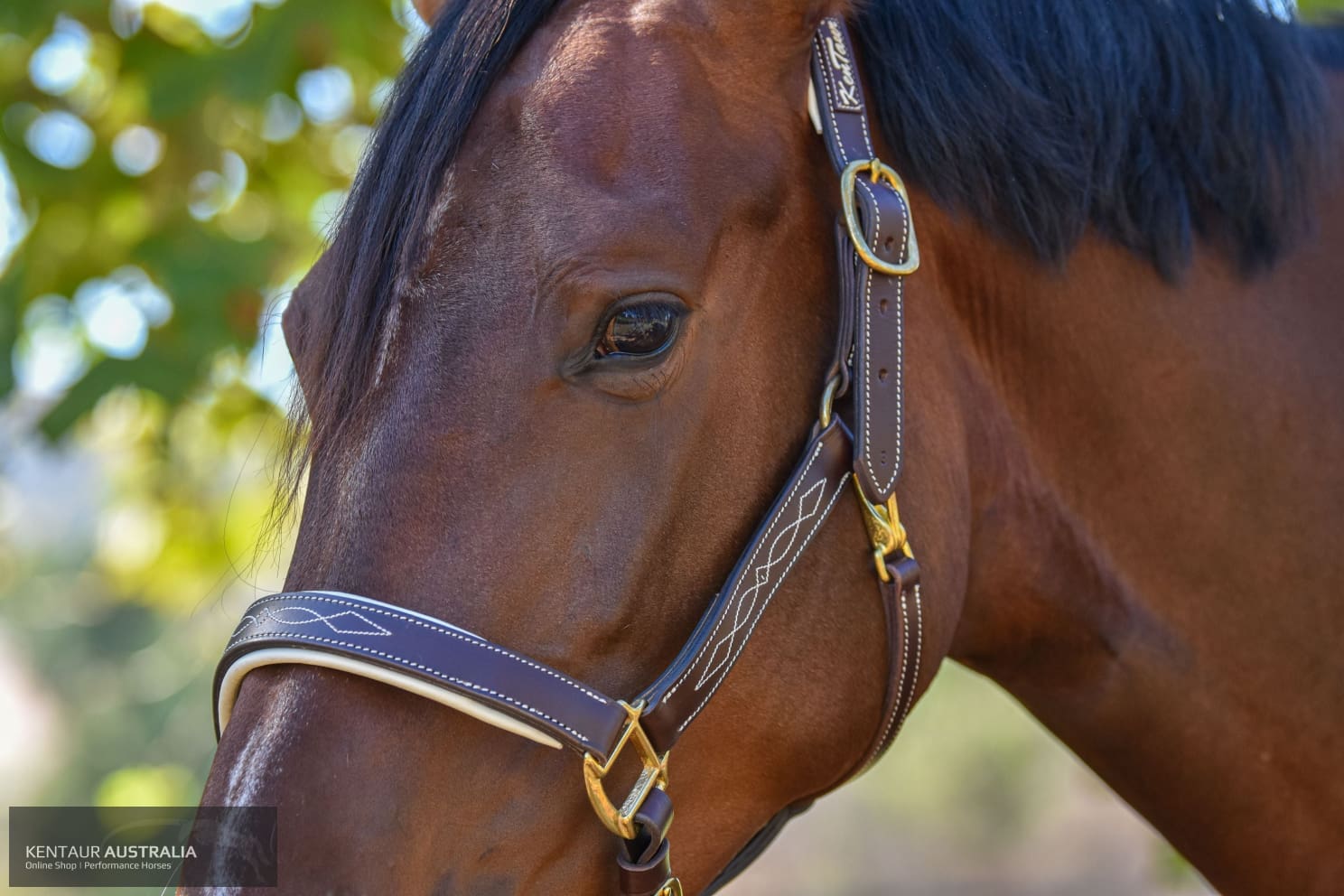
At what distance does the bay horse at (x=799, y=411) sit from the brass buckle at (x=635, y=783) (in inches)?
1.8

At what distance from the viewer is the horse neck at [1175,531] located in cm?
193

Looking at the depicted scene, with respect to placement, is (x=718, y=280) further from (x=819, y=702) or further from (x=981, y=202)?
(x=819, y=702)

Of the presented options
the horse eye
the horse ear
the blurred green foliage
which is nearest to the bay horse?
the horse eye

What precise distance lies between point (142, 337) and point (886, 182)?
2.38 meters

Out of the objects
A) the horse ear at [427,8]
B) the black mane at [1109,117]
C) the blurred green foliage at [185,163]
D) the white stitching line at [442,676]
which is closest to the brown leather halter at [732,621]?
the white stitching line at [442,676]

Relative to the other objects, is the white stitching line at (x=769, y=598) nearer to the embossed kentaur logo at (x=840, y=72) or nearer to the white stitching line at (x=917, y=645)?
the white stitching line at (x=917, y=645)

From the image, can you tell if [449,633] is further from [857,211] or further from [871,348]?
[857,211]

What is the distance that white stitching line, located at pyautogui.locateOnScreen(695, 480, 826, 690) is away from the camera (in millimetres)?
1604

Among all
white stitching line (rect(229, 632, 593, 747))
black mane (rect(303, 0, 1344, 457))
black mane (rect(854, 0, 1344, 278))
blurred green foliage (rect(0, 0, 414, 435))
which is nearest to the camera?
white stitching line (rect(229, 632, 593, 747))

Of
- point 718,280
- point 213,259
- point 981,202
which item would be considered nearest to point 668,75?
point 718,280

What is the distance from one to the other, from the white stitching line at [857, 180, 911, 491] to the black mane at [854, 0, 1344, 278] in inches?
6.0

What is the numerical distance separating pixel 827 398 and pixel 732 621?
0.35 m

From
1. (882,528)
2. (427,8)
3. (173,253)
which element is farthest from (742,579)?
(173,253)

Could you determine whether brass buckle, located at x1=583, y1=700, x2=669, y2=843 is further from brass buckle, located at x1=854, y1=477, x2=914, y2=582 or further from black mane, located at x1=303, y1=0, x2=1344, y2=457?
black mane, located at x1=303, y1=0, x2=1344, y2=457
